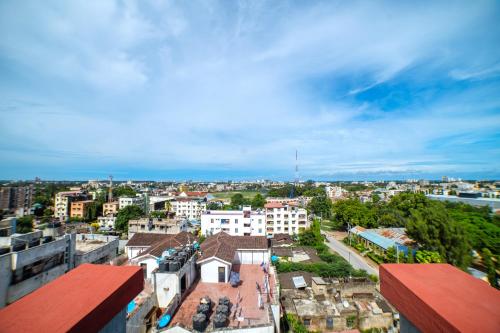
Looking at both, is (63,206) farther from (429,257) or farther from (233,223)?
(429,257)

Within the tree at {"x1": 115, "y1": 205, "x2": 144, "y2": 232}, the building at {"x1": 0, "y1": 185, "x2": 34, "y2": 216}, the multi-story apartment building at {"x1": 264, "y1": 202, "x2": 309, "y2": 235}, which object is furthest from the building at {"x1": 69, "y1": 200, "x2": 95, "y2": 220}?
the multi-story apartment building at {"x1": 264, "y1": 202, "x2": 309, "y2": 235}

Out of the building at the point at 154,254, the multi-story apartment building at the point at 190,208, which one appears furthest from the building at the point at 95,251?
the multi-story apartment building at the point at 190,208

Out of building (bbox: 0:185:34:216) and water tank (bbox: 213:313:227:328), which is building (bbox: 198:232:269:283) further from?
building (bbox: 0:185:34:216)

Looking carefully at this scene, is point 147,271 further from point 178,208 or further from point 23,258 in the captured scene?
point 178,208

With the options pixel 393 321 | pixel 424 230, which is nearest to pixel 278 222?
pixel 424 230

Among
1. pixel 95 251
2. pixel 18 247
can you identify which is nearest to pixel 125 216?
pixel 95 251

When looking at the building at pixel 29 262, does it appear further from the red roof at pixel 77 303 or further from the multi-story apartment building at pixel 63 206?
the multi-story apartment building at pixel 63 206

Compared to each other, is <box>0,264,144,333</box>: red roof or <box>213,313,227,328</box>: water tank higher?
<box>0,264,144,333</box>: red roof
